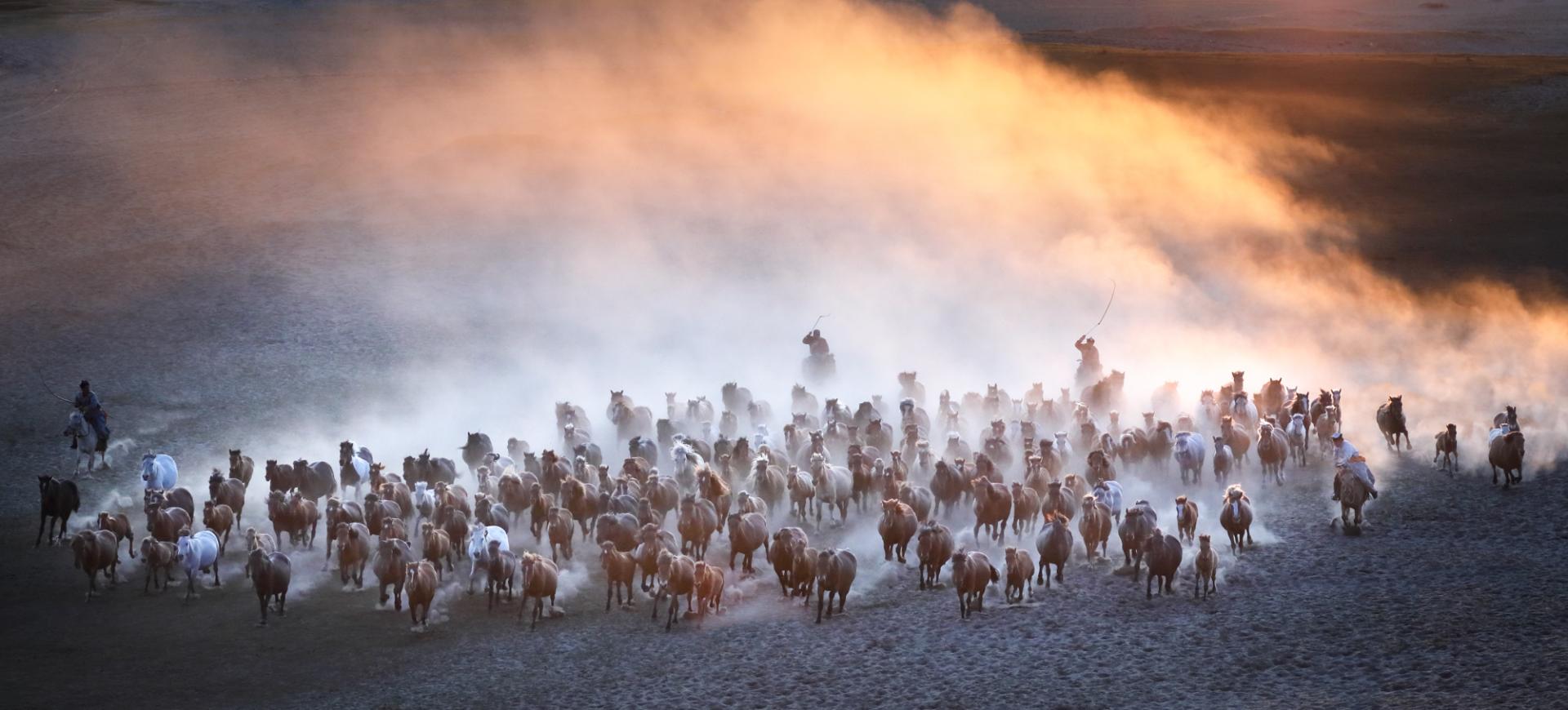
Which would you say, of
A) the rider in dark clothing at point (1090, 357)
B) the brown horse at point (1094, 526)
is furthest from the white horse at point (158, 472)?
the rider in dark clothing at point (1090, 357)

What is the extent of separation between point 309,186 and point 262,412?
22045mm

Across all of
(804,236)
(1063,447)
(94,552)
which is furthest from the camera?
(804,236)

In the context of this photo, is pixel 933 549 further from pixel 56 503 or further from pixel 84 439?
pixel 84 439

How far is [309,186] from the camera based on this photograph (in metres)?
51.1

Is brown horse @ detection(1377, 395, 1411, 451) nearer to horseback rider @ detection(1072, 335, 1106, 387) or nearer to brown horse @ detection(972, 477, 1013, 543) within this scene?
horseback rider @ detection(1072, 335, 1106, 387)

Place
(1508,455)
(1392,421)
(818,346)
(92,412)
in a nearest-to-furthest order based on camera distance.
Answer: (1508,455) → (1392,421) → (92,412) → (818,346)

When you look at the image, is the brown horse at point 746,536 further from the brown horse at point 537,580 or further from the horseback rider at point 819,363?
the horseback rider at point 819,363

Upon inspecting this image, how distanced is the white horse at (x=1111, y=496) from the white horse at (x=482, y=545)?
9.12m

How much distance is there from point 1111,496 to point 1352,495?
144 inches

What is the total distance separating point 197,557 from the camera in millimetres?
21766

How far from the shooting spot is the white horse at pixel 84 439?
27.4 metres

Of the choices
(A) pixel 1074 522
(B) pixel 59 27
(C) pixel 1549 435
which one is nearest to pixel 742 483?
(A) pixel 1074 522

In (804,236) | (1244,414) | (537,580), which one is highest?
(804,236)

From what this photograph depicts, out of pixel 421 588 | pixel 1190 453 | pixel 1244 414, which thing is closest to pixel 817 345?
pixel 1244 414
